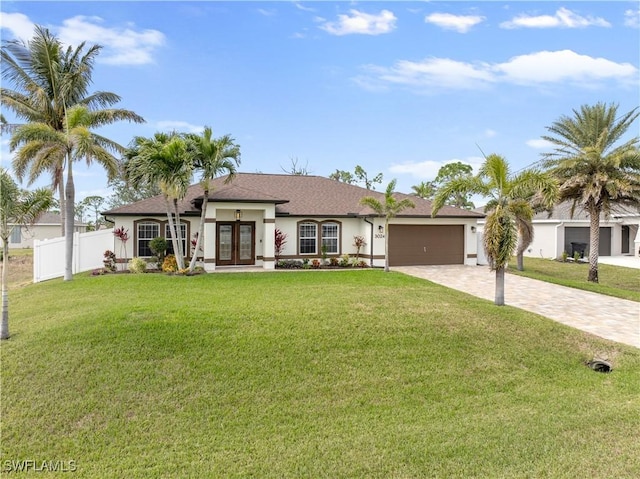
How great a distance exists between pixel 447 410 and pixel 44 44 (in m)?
20.4

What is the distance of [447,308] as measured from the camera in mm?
10250

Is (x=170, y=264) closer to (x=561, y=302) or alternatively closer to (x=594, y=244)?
(x=561, y=302)

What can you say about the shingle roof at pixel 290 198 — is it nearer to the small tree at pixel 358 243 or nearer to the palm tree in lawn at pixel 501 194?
the small tree at pixel 358 243

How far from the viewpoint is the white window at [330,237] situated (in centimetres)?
1966

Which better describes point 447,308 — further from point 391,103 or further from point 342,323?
point 391,103

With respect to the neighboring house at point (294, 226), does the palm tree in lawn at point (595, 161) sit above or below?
above

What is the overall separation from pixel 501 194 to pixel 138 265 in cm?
1378

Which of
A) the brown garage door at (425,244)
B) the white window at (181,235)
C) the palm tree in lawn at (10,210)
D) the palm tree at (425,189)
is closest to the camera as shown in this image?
the palm tree in lawn at (10,210)

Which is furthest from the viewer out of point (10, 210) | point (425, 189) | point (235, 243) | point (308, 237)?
point (425, 189)

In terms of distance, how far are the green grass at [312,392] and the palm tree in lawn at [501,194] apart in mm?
1608

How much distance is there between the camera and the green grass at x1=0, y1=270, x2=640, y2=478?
5004mm

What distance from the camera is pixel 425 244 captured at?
20.3 metres

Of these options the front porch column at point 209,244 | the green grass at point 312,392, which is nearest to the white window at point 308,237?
the front porch column at point 209,244

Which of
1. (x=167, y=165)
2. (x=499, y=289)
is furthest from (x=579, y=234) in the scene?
(x=167, y=165)
